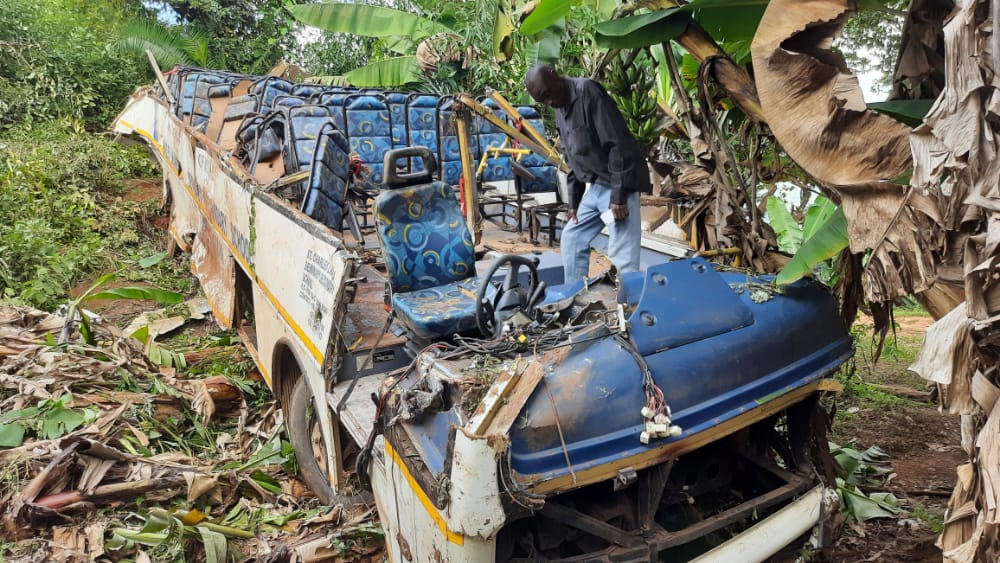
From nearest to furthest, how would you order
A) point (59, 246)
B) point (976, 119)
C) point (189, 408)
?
point (976, 119)
point (189, 408)
point (59, 246)

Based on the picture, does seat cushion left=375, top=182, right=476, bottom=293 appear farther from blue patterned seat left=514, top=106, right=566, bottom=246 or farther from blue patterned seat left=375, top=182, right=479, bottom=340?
blue patterned seat left=514, top=106, right=566, bottom=246

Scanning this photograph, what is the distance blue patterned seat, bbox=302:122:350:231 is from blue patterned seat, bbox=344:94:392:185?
2.07 m

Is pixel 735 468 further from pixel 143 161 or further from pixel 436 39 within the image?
pixel 143 161

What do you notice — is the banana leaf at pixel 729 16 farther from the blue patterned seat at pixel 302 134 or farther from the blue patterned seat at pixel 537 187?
the blue patterned seat at pixel 302 134

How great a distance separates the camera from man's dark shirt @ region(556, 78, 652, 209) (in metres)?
4.39

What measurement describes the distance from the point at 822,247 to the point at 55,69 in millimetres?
15363

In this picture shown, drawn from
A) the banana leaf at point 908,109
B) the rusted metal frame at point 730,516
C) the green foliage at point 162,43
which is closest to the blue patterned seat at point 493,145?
the banana leaf at point 908,109

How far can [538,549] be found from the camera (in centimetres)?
293

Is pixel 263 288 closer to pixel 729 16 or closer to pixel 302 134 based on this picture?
pixel 302 134

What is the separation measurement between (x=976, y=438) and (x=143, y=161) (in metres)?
13.6

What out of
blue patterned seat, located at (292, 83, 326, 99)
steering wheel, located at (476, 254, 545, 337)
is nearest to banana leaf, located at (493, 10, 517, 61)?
blue patterned seat, located at (292, 83, 326, 99)

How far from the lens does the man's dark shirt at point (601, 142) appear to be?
14.4 ft

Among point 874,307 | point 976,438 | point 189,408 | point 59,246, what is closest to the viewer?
point 976,438

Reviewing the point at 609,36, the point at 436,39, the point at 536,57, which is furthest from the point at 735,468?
the point at 436,39
